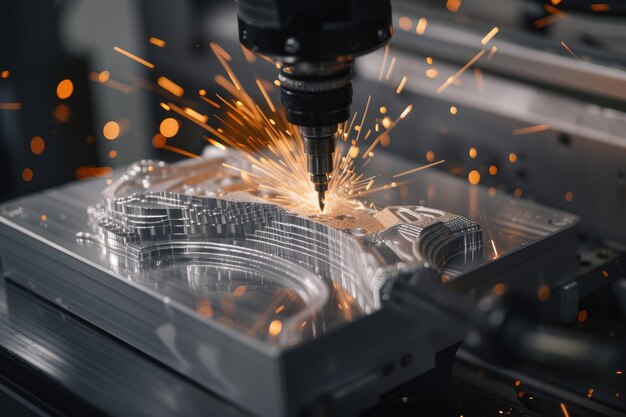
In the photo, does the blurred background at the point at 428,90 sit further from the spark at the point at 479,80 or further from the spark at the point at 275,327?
the spark at the point at 275,327

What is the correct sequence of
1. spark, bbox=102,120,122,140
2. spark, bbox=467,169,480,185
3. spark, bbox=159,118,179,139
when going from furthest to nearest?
spark, bbox=102,120,122,140, spark, bbox=159,118,179,139, spark, bbox=467,169,480,185

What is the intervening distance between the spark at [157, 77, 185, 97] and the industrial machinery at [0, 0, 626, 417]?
42cm

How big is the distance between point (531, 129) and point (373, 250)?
0.42m

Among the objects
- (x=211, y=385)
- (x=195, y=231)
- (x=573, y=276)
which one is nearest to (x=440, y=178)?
(x=573, y=276)

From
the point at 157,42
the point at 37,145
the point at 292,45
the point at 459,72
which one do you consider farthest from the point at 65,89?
the point at 292,45

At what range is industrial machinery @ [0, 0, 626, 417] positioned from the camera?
927 mm

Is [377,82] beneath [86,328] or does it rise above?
above

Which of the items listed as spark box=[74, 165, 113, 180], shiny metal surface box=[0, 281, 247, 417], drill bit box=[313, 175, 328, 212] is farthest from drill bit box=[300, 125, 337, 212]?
spark box=[74, 165, 113, 180]

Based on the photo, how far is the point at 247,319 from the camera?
3.13 feet

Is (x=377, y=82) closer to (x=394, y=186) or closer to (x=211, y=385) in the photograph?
(x=394, y=186)

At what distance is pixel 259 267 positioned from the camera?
3.52 feet

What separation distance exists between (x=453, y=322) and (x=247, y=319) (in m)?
0.19

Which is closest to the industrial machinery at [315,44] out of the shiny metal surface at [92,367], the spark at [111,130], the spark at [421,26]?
the shiny metal surface at [92,367]

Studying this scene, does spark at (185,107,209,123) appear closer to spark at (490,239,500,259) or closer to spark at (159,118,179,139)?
A: spark at (159,118,179,139)
